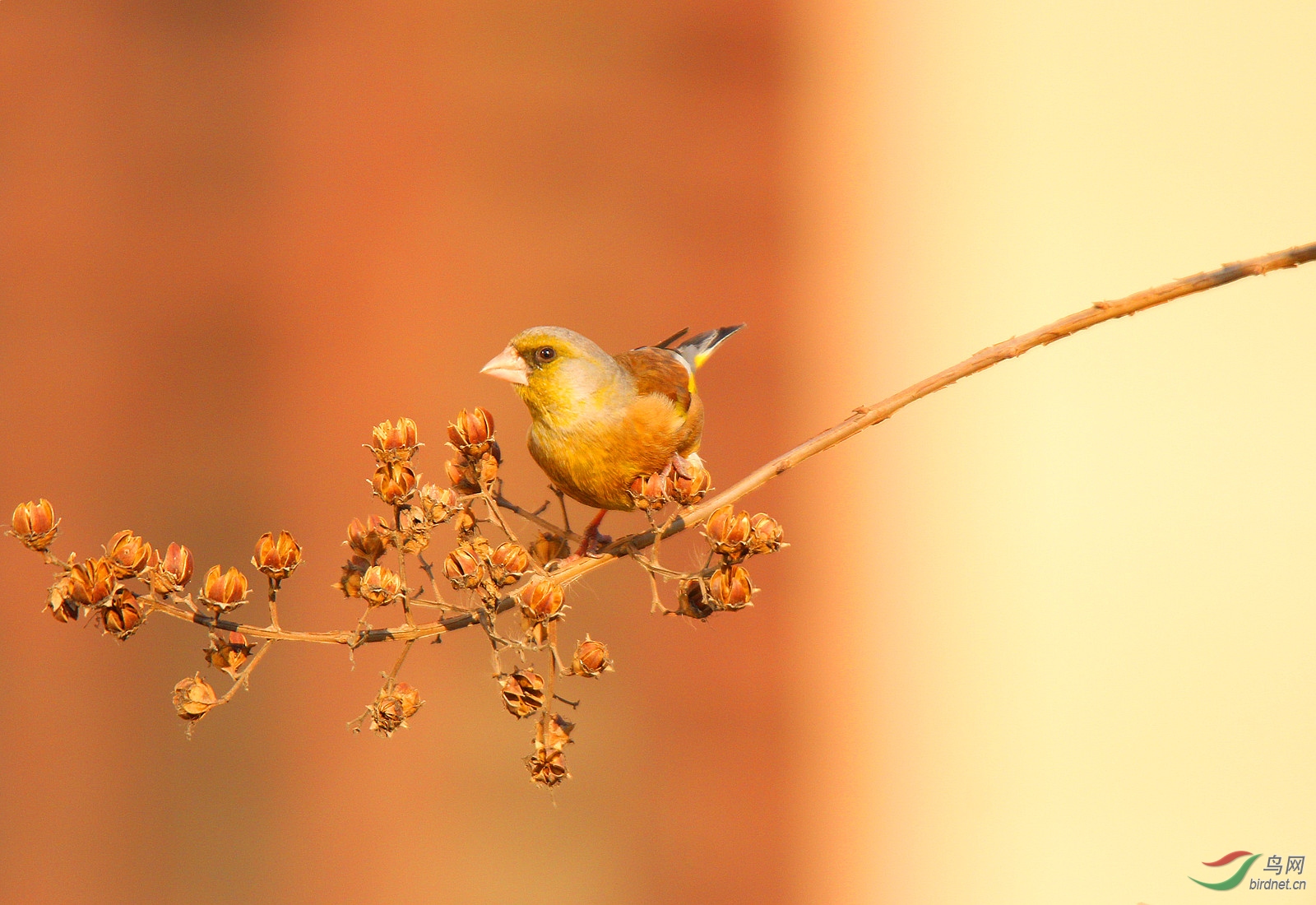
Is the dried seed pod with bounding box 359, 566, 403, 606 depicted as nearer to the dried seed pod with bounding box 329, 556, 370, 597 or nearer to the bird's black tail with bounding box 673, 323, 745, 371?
the dried seed pod with bounding box 329, 556, 370, 597

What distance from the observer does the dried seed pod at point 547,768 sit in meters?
1.58

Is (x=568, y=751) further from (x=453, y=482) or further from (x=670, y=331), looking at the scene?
(x=453, y=482)

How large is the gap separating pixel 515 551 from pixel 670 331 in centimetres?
670

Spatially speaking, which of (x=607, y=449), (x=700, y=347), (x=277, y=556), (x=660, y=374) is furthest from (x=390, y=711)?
(x=700, y=347)

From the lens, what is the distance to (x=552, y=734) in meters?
1.61

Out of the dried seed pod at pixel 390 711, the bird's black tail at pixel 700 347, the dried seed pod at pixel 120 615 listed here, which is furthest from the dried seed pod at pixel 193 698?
the bird's black tail at pixel 700 347

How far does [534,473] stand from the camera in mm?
7543

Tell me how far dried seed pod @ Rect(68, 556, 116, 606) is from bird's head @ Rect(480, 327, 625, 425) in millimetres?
984

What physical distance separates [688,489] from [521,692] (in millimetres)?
439

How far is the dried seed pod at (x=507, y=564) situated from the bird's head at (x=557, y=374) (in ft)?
2.41

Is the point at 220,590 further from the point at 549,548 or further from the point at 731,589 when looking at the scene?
the point at 731,589

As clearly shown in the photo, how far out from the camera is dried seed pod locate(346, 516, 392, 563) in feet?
5.77

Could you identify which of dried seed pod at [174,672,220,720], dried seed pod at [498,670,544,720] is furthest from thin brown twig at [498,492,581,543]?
dried seed pod at [174,672,220,720]

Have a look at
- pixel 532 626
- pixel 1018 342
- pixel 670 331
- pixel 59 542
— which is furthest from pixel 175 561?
pixel 670 331
